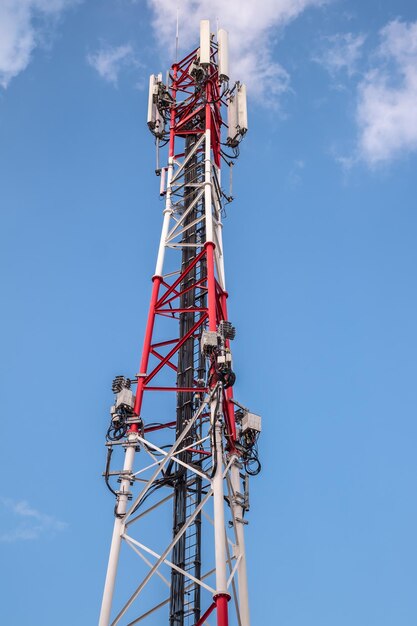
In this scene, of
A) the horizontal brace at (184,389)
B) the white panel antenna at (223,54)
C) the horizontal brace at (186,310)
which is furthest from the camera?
the white panel antenna at (223,54)

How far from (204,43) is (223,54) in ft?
3.38

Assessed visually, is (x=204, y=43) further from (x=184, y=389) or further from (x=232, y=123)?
(x=184, y=389)

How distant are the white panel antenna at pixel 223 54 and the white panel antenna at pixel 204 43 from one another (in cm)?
55

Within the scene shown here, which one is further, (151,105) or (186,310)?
(151,105)

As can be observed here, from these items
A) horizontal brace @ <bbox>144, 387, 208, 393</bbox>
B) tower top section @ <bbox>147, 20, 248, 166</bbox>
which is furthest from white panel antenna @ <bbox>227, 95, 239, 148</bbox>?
horizontal brace @ <bbox>144, 387, 208, 393</bbox>

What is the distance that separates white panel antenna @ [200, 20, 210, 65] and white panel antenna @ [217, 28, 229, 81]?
0.55 m

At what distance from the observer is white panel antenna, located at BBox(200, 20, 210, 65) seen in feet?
126

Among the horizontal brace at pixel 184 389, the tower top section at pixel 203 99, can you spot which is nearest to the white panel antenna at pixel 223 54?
the tower top section at pixel 203 99

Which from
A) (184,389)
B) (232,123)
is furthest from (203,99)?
(184,389)

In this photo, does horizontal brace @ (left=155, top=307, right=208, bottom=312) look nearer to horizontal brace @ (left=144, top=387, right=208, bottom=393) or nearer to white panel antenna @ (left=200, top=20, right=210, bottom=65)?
horizontal brace @ (left=144, top=387, right=208, bottom=393)

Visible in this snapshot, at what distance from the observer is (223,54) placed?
38531mm

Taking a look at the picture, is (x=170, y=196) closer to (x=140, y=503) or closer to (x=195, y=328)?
(x=195, y=328)

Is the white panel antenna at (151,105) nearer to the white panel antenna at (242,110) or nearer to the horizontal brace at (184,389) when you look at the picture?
the white panel antenna at (242,110)

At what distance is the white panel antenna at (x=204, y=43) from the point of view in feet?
126
